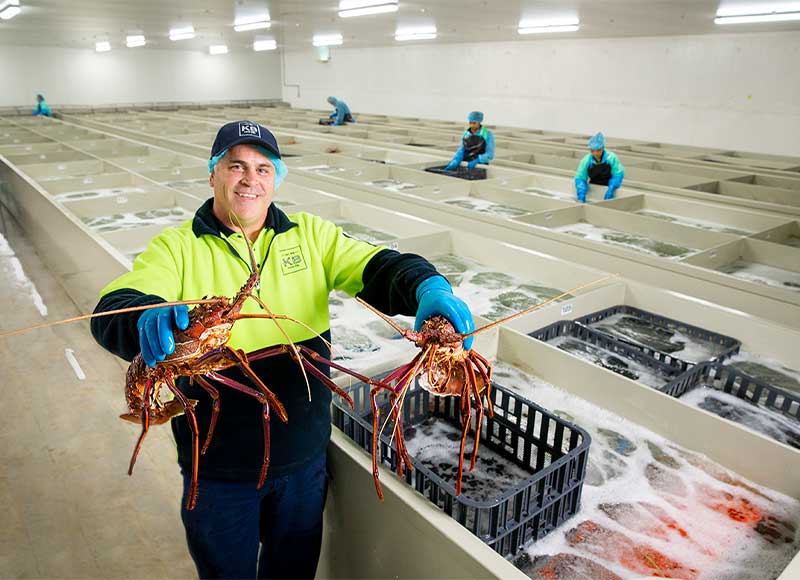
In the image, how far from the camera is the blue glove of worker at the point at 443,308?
1258 mm

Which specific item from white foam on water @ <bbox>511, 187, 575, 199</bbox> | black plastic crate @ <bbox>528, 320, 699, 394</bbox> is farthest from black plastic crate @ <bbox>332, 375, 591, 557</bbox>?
white foam on water @ <bbox>511, 187, 575, 199</bbox>

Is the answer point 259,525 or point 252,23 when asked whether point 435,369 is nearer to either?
point 259,525

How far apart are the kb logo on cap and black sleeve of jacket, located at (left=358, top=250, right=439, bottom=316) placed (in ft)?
1.44

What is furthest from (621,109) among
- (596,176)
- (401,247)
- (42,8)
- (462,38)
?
(42,8)

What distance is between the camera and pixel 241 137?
1.39 m

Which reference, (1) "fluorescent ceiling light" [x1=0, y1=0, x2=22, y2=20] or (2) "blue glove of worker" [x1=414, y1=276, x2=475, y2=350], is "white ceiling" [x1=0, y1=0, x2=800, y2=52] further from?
(2) "blue glove of worker" [x1=414, y1=276, x2=475, y2=350]

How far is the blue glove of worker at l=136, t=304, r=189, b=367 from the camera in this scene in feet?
3.48

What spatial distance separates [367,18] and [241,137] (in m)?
7.65

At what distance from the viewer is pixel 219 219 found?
144 cm

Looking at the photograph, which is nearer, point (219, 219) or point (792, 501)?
point (219, 219)

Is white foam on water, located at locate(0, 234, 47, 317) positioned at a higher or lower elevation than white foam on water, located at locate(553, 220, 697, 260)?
lower

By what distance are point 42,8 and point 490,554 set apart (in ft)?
29.6

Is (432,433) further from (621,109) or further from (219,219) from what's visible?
(621,109)

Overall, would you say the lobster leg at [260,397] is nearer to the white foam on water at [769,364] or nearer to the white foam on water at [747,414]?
the white foam on water at [747,414]
